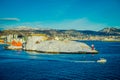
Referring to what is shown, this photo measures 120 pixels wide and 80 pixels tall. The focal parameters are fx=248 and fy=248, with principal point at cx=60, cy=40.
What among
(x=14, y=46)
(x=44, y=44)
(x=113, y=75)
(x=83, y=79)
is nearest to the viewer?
(x=83, y=79)

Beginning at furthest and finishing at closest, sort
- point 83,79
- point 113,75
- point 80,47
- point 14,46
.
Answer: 1. point 14,46
2. point 80,47
3. point 113,75
4. point 83,79

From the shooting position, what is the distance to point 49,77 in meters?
30.2

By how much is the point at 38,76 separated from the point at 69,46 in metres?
42.6

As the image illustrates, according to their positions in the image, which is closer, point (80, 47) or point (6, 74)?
point (6, 74)

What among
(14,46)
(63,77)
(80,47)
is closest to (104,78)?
(63,77)

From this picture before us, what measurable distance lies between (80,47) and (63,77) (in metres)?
42.3

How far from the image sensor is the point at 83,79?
29.1 m

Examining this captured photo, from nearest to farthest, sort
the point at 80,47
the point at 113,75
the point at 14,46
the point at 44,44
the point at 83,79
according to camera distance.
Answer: the point at 83,79
the point at 113,75
the point at 80,47
the point at 44,44
the point at 14,46

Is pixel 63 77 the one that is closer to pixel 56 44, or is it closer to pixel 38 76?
pixel 38 76

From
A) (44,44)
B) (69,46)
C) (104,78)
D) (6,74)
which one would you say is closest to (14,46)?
(44,44)

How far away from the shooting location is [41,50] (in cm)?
7575

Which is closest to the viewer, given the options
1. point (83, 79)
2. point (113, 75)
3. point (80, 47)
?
point (83, 79)

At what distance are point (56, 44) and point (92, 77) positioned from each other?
45.3m

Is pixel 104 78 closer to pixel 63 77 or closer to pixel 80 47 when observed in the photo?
pixel 63 77
